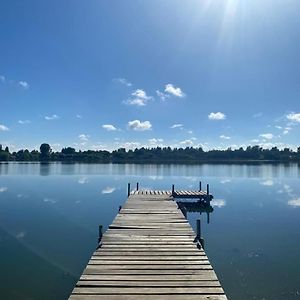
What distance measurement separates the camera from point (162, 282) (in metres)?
7.32

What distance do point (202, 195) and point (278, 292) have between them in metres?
18.2

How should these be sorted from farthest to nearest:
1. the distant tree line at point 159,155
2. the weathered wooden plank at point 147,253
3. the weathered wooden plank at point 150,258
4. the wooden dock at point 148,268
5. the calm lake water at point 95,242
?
the distant tree line at point 159,155 → the calm lake water at point 95,242 → the weathered wooden plank at point 147,253 → the weathered wooden plank at point 150,258 → the wooden dock at point 148,268

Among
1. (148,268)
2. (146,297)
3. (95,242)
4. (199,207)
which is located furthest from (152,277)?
(199,207)

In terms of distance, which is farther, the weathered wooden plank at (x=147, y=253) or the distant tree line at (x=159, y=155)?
the distant tree line at (x=159, y=155)

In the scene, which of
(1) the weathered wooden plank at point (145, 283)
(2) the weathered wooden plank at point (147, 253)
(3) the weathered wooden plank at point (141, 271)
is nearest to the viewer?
(1) the weathered wooden plank at point (145, 283)

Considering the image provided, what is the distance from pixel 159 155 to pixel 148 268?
534 ft

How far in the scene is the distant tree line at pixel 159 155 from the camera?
164 m

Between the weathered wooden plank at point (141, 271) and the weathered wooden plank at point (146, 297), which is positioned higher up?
the weathered wooden plank at point (141, 271)

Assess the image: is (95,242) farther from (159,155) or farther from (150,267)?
(159,155)

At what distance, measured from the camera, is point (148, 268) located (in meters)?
8.22

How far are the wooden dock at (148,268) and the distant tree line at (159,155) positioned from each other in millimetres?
150169

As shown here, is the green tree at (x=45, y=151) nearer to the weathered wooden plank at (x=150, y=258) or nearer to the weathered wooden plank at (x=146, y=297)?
the weathered wooden plank at (x=150, y=258)

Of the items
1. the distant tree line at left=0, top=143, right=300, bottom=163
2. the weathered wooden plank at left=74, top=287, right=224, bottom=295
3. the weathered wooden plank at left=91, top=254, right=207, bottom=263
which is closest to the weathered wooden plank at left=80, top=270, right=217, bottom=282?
the weathered wooden plank at left=74, top=287, right=224, bottom=295

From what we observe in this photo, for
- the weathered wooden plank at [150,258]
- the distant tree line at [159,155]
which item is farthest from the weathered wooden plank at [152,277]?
the distant tree line at [159,155]
